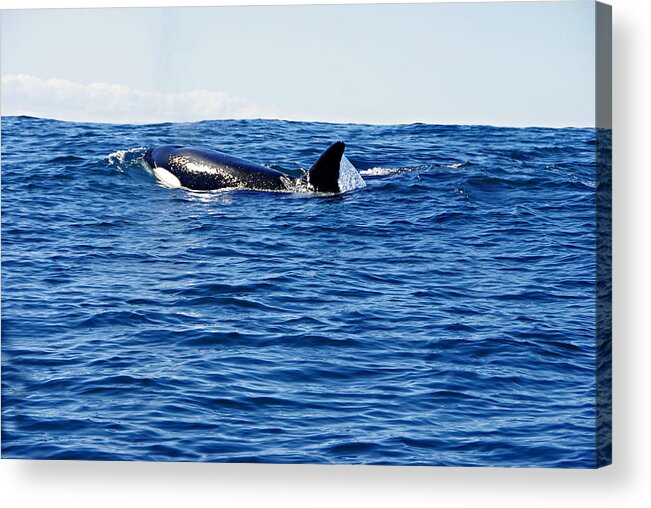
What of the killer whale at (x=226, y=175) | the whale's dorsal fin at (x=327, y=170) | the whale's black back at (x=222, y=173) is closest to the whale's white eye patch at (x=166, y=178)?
the killer whale at (x=226, y=175)

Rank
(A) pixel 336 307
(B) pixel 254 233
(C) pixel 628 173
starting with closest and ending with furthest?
(C) pixel 628 173 < (A) pixel 336 307 < (B) pixel 254 233

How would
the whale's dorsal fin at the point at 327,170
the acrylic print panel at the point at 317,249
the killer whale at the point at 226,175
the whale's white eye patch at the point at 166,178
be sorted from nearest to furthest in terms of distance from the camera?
the acrylic print panel at the point at 317,249 < the whale's dorsal fin at the point at 327,170 < the whale's white eye patch at the point at 166,178 < the killer whale at the point at 226,175

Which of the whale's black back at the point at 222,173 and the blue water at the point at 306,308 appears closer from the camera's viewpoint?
the blue water at the point at 306,308

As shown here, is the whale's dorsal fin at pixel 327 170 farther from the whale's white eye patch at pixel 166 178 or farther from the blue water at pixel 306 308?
the whale's white eye patch at pixel 166 178

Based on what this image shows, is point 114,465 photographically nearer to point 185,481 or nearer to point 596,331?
point 185,481

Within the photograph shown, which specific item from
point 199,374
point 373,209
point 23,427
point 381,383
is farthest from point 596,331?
point 23,427

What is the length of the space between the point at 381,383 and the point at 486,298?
4.66ft

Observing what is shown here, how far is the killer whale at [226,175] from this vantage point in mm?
14992

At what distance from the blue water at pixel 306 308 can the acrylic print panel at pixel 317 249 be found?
A: 0.02 meters

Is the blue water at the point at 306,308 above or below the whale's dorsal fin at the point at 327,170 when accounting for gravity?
below

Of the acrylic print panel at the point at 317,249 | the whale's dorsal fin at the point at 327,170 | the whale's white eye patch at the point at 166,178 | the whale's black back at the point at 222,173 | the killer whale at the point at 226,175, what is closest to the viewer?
the acrylic print panel at the point at 317,249

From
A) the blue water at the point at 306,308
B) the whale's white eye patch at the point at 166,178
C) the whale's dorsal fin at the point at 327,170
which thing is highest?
the whale's dorsal fin at the point at 327,170

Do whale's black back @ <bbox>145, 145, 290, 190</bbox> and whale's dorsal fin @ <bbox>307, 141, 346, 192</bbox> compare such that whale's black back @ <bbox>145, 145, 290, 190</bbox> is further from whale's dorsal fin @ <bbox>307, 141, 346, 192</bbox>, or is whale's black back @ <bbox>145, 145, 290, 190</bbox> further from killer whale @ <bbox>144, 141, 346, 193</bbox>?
whale's dorsal fin @ <bbox>307, 141, 346, 192</bbox>

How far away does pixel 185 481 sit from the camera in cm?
1252
